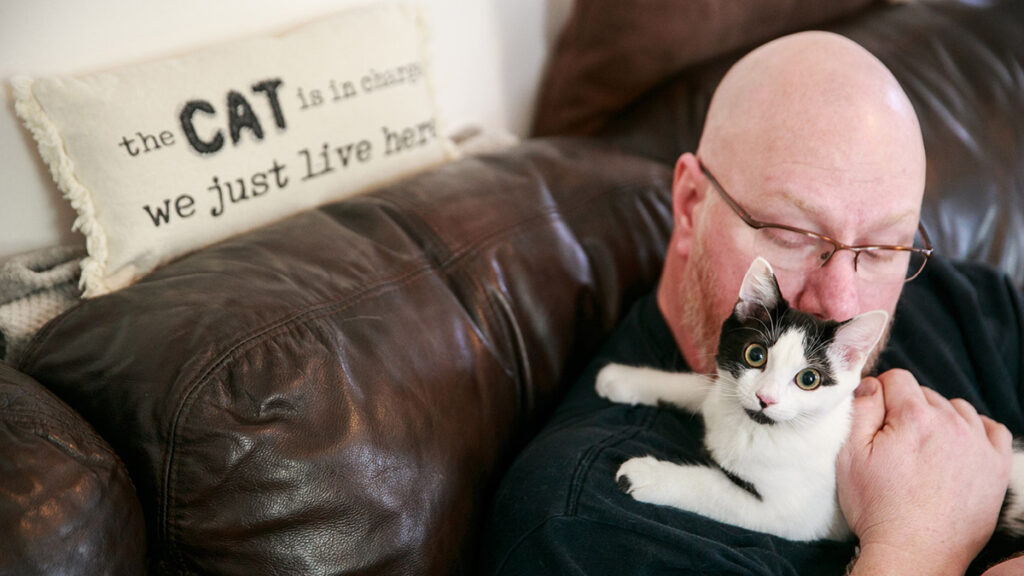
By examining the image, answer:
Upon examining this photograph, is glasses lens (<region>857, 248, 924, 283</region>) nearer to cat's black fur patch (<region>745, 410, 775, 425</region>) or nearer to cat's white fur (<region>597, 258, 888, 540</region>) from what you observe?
cat's white fur (<region>597, 258, 888, 540</region>)

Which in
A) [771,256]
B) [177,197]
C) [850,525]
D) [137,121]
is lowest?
[850,525]

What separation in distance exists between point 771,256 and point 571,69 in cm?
86

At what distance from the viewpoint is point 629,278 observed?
4.64 ft

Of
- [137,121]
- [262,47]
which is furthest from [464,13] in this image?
[137,121]

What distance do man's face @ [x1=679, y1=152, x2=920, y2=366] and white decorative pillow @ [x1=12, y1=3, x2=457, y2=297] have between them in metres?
0.58

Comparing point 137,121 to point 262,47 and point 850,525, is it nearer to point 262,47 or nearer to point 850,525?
point 262,47

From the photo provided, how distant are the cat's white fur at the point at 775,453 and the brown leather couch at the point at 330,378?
0.92ft

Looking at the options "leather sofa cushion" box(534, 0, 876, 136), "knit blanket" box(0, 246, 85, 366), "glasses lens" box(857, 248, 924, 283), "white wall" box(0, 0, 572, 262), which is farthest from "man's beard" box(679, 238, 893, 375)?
"knit blanket" box(0, 246, 85, 366)

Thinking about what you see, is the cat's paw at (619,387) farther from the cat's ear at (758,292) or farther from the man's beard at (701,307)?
the cat's ear at (758,292)

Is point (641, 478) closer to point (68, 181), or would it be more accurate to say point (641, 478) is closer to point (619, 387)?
point (619, 387)

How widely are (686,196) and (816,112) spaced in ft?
0.90

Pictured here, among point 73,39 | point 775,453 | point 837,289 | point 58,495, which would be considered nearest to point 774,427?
point 775,453

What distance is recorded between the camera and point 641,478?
37.0 inches

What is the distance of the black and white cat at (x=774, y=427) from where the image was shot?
0.87 metres
